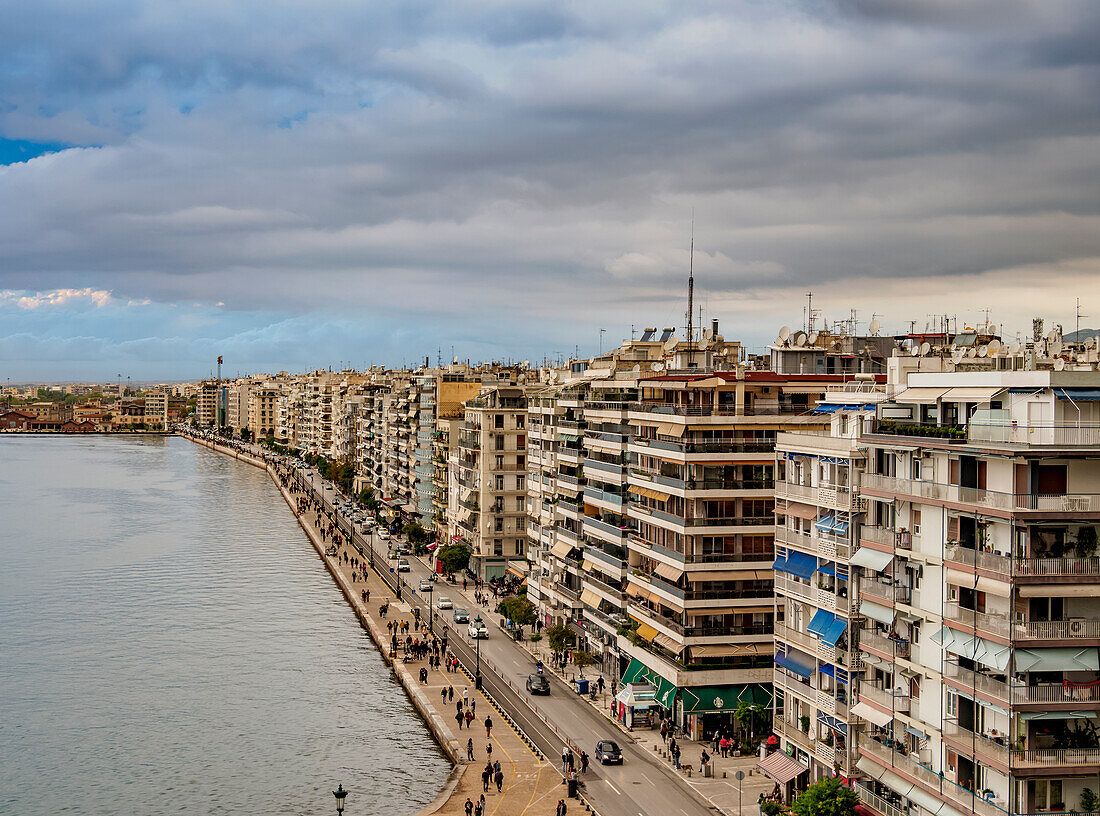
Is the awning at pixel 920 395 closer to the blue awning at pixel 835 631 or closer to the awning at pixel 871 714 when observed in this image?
the blue awning at pixel 835 631

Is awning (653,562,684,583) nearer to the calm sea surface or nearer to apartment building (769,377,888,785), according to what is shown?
apartment building (769,377,888,785)

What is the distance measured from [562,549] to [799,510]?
22.9 metres

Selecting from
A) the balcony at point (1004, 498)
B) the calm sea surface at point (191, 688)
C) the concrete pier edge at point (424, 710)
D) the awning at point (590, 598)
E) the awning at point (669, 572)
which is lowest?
the calm sea surface at point (191, 688)

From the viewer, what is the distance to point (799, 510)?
1384 inches

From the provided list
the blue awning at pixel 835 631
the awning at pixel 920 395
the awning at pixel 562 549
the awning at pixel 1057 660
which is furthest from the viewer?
the awning at pixel 562 549

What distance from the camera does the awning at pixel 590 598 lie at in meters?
50.7

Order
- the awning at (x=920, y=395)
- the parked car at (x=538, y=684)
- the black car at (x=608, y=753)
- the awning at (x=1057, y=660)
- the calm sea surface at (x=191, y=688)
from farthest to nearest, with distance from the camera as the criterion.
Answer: the parked car at (x=538, y=684)
the calm sea surface at (x=191, y=688)
the black car at (x=608, y=753)
the awning at (x=920, y=395)
the awning at (x=1057, y=660)

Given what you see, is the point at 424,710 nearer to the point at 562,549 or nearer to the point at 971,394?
the point at 562,549

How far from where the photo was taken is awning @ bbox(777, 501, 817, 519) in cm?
3447

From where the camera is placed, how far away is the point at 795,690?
113 feet

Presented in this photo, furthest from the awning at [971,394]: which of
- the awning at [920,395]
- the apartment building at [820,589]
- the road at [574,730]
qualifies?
the road at [574,730]

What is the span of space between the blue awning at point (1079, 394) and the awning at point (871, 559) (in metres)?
6.17

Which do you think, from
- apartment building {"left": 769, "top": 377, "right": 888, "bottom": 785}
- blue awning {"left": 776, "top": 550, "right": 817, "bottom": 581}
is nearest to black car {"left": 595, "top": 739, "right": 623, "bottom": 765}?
apartment building {"left": 769, "top": 377, "right": 888, "bottom": 785}

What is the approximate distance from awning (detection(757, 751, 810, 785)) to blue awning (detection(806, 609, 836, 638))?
391 cm
